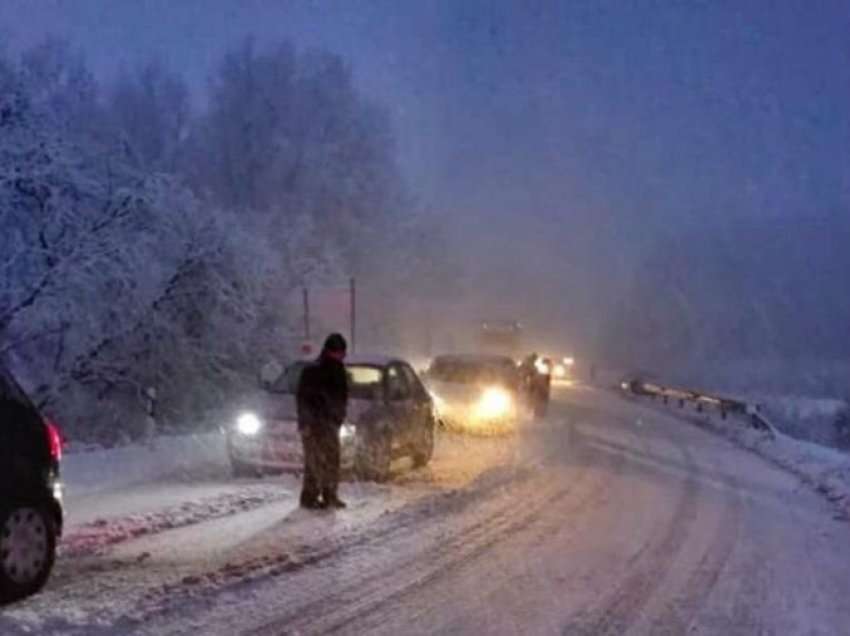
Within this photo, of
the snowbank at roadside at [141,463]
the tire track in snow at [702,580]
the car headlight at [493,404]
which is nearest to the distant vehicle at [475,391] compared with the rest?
the car headlight at [493,404]

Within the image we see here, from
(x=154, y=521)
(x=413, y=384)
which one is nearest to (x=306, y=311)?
(x=413, y=384)

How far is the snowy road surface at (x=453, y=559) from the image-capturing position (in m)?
7.78

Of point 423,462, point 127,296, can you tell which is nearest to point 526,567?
point 423,462

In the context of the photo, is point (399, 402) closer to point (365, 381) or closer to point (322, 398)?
point (365, 381)

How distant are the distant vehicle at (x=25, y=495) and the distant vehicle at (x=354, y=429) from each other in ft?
19.9

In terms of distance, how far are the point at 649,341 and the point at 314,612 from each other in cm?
12046

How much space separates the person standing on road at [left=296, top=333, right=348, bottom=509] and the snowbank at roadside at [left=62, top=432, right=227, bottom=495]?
112 inches

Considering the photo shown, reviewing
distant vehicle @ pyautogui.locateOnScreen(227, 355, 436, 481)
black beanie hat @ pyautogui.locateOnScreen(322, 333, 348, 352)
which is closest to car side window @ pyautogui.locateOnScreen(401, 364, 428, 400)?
distant vehicle @ pyautogui.locateOnScreen(227, 355, 436, 481)

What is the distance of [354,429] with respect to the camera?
50.1 ft

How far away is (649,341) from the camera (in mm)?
126000

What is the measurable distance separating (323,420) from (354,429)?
2.34 metres

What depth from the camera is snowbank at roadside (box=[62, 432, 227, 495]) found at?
48.6 ft

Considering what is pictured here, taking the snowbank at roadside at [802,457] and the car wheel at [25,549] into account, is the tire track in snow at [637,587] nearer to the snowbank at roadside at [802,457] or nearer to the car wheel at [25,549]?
the snowbank at roadside at [802,457]

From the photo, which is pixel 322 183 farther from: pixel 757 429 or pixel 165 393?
pixel 757 429
